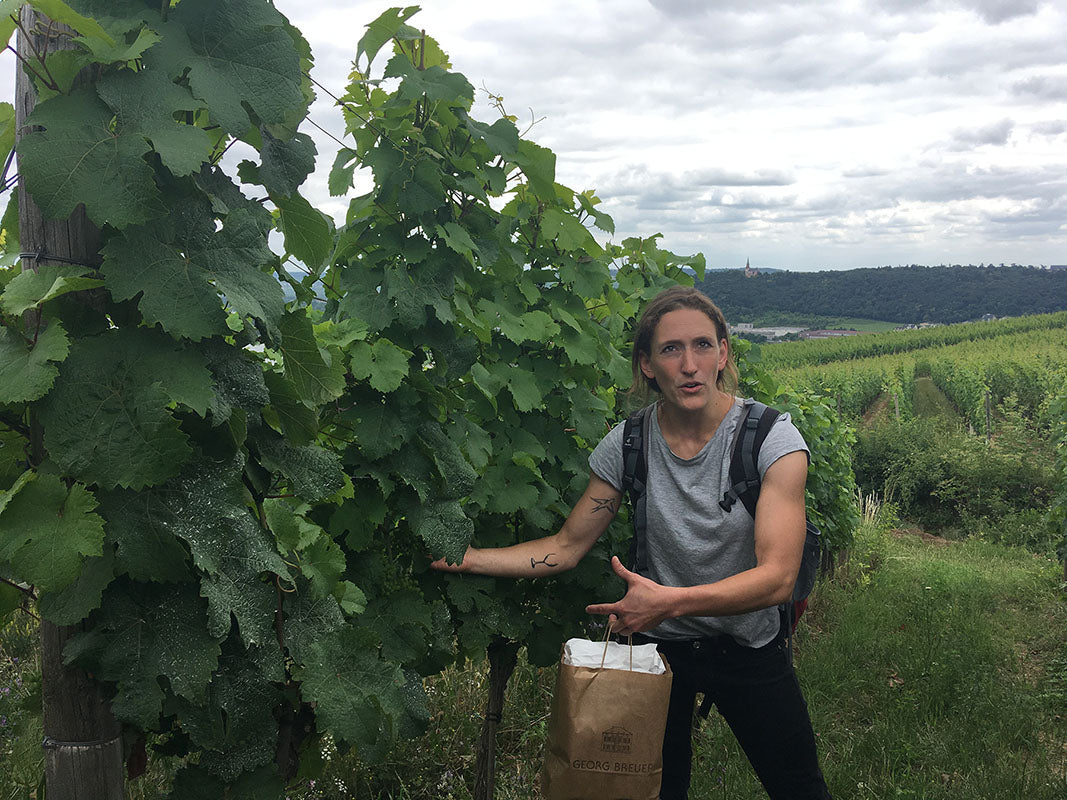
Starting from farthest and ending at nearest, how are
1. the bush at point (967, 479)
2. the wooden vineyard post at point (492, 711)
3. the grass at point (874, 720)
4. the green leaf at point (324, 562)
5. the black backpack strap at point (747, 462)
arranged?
the bush at point (967, 479) < the grass at point (874, 720) < the wooden vineyard post at point (492, 711) < the black backpack strap at point (747, 462) < the green leaf at point (324, 562)

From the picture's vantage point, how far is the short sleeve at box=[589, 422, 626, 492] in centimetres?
292

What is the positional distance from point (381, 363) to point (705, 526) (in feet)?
3.73

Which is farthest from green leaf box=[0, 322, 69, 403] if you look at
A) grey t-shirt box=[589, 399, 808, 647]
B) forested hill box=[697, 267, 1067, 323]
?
forested hill box=[697, 267, 1067, 323]

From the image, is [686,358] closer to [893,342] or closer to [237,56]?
[237,56]

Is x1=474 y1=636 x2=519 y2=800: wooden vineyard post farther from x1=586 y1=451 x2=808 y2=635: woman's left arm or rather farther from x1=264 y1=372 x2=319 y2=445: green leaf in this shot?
x1=264 y1=372 x2=319 y2=445: green leaf

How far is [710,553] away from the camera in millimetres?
2658

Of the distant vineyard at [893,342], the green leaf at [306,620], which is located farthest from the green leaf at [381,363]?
the distant vineyard at [893,342]

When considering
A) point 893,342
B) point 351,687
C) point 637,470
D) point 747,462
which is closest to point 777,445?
point 747,462

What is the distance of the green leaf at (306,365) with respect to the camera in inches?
71.2

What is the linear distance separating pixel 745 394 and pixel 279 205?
180 inches

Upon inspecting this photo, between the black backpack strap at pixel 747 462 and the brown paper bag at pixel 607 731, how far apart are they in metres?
0.61

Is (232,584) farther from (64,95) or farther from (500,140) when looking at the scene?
(500,140)

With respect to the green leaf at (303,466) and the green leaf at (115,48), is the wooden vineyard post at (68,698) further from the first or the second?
the green leaf at (303,466)

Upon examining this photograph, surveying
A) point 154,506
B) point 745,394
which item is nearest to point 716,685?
point 154,506
